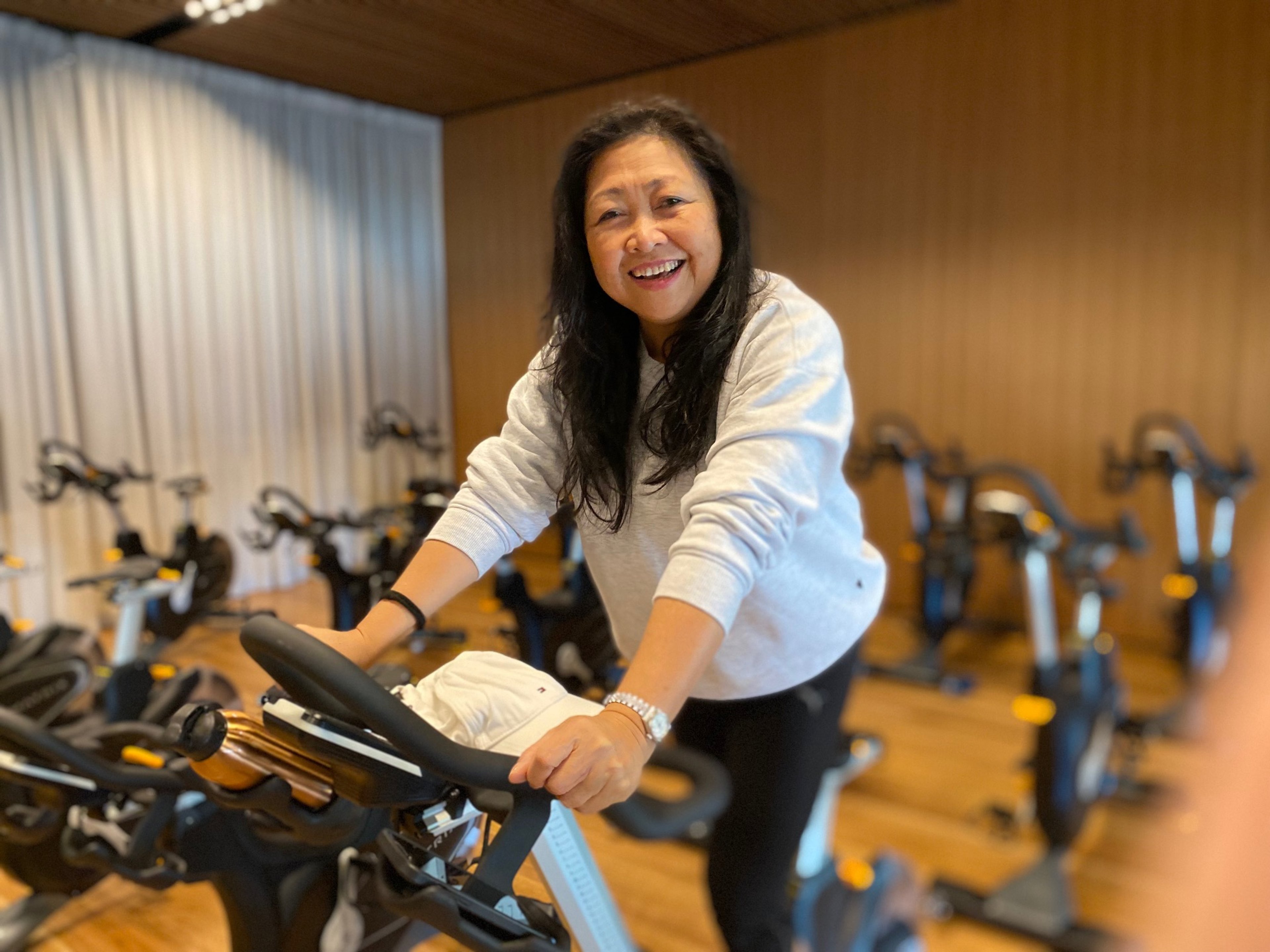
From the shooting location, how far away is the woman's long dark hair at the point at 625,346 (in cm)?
62

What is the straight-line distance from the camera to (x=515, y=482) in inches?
25.9

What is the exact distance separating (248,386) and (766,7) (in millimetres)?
2174

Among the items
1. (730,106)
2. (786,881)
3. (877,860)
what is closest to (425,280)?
(730,106)

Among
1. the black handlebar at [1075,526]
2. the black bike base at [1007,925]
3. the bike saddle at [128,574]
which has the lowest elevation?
the black bike base at [1007,925]

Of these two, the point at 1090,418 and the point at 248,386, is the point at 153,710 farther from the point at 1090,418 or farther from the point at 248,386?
the point at 1090,418

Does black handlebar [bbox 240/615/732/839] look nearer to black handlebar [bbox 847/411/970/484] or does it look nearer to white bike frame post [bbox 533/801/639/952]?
white bike frame post [bbox 533/801/639/952]

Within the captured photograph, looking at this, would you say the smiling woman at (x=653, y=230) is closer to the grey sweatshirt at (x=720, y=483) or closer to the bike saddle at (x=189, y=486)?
the grey sweatshirt at (x=720, y=483)

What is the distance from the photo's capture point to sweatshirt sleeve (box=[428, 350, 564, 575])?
650 mm

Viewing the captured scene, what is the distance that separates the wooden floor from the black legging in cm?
13

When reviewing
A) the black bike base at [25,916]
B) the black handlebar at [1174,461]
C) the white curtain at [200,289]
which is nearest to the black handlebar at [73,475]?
the white curtain at [200,289]

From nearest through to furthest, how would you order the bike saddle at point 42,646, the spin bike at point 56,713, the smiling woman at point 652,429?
1. the smiling woman at point 652,429
2. the spin bike at point 56,713
3. the bike saddle at point 42,646

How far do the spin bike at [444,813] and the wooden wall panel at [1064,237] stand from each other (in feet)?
5.43

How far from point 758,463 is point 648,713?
19 cm

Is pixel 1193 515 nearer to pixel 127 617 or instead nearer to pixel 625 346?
pixel 625 346
